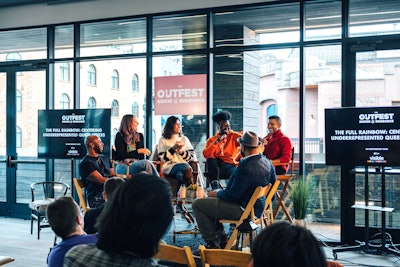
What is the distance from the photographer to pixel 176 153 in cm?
621

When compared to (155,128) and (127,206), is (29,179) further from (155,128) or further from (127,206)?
(127,206)

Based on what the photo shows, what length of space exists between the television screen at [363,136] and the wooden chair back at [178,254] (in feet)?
10.7

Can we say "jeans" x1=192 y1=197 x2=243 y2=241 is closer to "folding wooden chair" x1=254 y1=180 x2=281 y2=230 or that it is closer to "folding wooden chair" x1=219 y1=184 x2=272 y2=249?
"folding wooden chair" x1=219 y1=184 x2=272 y2=249

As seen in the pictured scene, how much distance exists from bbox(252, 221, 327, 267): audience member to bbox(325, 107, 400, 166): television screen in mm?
4018

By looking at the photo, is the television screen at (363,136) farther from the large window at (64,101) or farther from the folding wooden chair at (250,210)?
the large window at (64,101)

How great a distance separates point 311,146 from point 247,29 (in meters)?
1.87

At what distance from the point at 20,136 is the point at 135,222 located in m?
7.05

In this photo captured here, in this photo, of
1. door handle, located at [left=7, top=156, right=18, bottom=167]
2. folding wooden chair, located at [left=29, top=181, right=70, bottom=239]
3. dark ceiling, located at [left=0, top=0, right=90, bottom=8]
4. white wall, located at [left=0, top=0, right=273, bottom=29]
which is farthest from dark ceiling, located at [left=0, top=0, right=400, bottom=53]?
folding wooden chair, located at [left=29, top=181, right=70, bottom=239]

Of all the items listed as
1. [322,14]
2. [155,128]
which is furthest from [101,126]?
[322,14]

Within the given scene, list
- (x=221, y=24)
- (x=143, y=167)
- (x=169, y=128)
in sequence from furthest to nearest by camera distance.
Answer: (x=221, y=24) < (x=169, y=128) < (x=143, y=167)

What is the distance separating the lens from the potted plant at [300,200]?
222 inches

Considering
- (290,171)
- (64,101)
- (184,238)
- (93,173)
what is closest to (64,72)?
(64,101)

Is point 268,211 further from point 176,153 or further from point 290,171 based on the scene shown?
point 176,153

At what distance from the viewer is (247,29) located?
21.7ft
